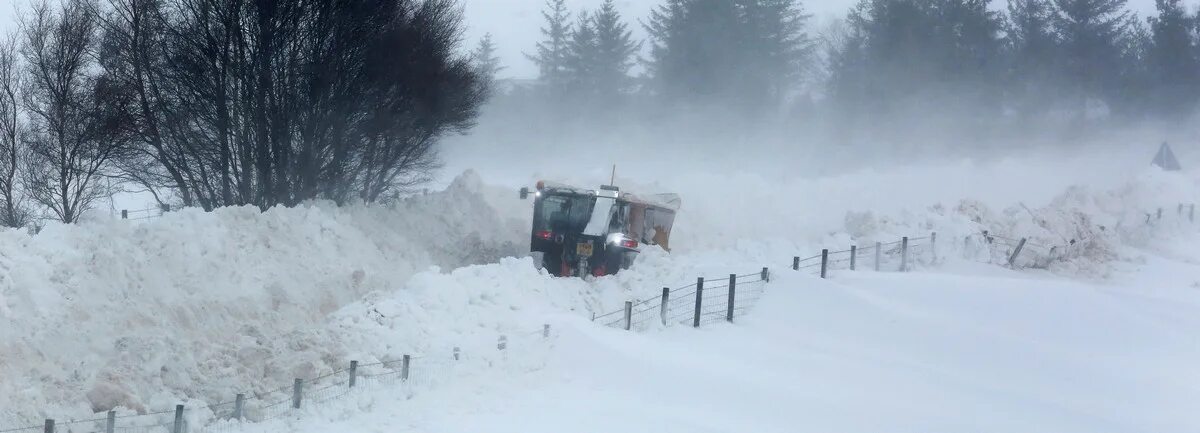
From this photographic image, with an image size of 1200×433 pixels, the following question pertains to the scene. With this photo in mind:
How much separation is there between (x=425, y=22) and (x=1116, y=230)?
18559 millimetres

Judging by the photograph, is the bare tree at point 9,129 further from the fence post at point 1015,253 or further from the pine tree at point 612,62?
the pine tree at point 612,62

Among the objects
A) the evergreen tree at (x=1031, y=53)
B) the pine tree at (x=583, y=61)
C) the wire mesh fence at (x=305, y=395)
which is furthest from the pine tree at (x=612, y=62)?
the wire mesh fence at (x=305, y=395)

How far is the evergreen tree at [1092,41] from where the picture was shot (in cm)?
5034

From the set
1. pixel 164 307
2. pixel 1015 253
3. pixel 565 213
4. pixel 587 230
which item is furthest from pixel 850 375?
pixel 1015 253

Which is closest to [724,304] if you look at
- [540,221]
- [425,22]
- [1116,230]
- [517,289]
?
[517,289]

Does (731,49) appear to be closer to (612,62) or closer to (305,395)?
(612,62)

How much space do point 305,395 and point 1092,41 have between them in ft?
162

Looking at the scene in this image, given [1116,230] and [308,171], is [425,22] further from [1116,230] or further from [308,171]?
[1116,230]

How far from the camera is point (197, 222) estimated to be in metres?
14.1

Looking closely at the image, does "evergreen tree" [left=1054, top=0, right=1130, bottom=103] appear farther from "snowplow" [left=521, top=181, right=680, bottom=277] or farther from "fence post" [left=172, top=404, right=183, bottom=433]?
"fence post" [left=172, top=404, right=183, bottom=433]

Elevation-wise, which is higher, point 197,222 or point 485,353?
point 197,222

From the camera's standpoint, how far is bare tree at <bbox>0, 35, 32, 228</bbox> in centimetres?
1767

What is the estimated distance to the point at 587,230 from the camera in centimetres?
2078

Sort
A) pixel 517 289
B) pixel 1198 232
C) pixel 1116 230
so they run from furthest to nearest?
pixel 1198 232 < pixel 1116 230 < pixel 517 289
